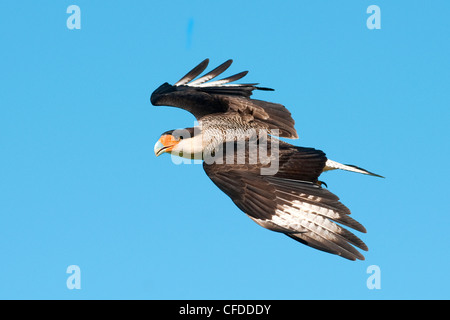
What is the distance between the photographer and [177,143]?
9.66 meters

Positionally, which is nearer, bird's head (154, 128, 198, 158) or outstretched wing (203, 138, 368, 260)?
outstretched wing (203, 138, 368, 260)

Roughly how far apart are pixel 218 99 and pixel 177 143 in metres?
1.16

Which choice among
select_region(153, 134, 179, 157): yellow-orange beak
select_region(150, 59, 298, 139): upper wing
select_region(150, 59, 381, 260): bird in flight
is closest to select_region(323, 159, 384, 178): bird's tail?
select_region(150, 59, 381, 260): bird in flight

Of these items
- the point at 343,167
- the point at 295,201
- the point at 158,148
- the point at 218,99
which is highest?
the point at 218,99

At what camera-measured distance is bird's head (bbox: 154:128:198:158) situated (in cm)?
959

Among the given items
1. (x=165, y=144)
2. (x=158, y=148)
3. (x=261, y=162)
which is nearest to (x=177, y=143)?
(x=165, y=144)

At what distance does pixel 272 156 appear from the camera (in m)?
8.78

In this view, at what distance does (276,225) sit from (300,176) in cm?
99

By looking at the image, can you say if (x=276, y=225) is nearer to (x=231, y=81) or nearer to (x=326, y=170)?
(x=326, y=170)

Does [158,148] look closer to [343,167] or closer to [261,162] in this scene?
[261,162]

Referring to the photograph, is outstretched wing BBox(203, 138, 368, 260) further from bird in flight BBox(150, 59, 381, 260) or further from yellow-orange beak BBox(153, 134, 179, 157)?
yellow-orange beak BBox(153, 134, 179, 157)

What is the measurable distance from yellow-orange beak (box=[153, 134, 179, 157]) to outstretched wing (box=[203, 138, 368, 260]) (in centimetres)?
109

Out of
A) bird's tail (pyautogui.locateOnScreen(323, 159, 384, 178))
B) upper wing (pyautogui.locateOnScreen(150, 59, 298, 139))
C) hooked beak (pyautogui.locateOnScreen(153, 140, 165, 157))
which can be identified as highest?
upper wing (pyautogui.locateOnScreen(150, 59, 298, 139))

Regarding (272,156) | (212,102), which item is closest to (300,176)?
(272,156)
